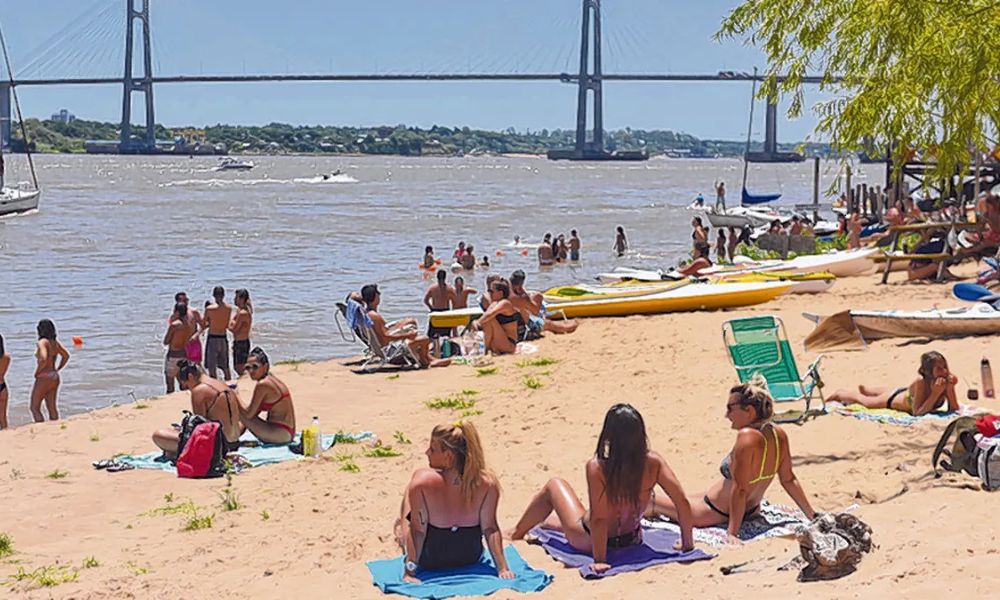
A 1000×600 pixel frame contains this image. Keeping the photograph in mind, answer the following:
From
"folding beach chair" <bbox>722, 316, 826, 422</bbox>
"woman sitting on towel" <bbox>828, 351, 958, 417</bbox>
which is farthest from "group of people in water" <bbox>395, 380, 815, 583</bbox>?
"folding beach chair" <bbox>722, 316, 826, 422</bbox>

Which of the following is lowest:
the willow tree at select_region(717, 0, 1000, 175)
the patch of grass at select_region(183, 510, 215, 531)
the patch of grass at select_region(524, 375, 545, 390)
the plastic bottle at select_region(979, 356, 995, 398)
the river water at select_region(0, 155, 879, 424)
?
the river water at select_region(0, 155, 879, 424)

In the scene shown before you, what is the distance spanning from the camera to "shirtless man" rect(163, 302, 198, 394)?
36.2 ft

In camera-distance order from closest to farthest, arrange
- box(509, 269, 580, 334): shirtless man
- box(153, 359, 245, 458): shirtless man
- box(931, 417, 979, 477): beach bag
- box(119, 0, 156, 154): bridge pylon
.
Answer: box(931, 417, 979, 477): beach bag → box(153, 359, 245, 458): shirtless man → box(509, 269, 580, 334): shirtless man → box(119, 0, 156, 154): bridge pylon

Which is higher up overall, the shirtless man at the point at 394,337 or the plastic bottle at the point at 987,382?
the plastic bottle at the point at 987,382

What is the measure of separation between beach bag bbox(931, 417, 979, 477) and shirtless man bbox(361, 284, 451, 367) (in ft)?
20.3

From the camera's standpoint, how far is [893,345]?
9.39m

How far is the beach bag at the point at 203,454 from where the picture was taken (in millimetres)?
7367

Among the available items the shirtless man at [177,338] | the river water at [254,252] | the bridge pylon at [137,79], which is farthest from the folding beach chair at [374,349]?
the bridge pylon at [137,79]

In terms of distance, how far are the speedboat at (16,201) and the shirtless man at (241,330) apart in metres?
35.2

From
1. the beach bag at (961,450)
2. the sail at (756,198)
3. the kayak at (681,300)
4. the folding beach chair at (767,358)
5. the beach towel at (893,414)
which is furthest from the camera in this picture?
the sail at (756,198)

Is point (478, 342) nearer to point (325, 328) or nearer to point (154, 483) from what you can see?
point (325, 328)

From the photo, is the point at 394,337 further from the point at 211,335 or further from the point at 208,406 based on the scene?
the point at 208,406

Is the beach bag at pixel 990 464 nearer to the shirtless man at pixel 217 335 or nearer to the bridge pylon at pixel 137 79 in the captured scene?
the shirtless man at pixel 217 335

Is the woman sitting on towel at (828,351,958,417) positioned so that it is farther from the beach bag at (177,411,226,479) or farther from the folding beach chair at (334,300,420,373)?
the folding beach chair at (334,300,420,373)
